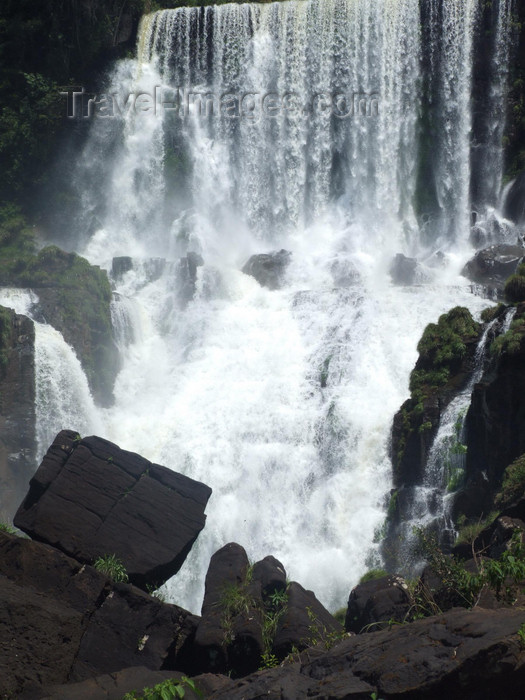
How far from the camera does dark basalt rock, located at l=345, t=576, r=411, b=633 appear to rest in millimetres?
10656

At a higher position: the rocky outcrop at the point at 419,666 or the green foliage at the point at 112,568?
Answer: the green foliage at the point at 112,568

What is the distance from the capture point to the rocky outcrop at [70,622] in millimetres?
9102

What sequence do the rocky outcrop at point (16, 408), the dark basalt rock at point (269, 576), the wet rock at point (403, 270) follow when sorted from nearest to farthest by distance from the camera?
the dark basalt rock at point (269, 576) < the rocky outcrop at point (16, 408) < the wet rock at point (403, 270)

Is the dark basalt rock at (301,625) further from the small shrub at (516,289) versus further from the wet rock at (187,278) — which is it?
the wet rock at (187,278)

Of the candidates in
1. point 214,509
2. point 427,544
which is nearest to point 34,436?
point 214,509

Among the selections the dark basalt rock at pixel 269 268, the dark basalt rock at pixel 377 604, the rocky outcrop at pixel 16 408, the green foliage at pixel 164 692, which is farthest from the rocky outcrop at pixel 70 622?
the dark basalt rock at pixel 269 268

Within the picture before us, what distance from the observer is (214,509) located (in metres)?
20.7

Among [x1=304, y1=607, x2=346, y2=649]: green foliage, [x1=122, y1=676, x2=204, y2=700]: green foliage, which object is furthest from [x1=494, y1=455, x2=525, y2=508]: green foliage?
[x1=122, y1=676, x2=204, y2=700]: green foliage

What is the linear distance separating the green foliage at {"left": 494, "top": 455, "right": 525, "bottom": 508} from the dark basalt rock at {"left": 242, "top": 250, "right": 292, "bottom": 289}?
16.3m

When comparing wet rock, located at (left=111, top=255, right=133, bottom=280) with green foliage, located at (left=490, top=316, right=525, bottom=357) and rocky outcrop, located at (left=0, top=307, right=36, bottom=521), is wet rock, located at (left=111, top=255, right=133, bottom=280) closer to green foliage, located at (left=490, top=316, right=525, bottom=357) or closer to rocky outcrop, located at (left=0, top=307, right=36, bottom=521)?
rocky outcrop, located at (left=0, top=307, right=36, bottom=521)

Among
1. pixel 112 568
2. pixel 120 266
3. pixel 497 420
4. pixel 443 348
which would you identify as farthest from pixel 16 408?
pixel 497 420

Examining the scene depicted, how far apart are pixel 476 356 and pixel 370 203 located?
1717 cm

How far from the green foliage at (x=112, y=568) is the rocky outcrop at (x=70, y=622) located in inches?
26.7

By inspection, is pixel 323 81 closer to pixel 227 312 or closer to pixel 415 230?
pixel 415 230
